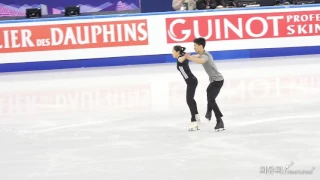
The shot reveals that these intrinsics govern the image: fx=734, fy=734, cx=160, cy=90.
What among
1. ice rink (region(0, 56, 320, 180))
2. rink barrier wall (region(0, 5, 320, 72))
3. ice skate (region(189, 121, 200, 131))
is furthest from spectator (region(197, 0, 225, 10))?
ice skate (region(189, 121, 200, 131))

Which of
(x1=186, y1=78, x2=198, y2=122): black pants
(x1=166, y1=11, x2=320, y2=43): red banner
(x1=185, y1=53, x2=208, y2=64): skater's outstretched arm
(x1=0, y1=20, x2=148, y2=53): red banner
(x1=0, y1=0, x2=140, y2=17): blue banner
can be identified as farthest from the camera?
(x1=0, y1=0, x2=140, y2=17): blue banner

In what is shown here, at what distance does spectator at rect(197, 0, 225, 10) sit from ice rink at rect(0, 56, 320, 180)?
292 cm

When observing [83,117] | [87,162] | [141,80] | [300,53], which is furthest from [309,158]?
[300,53]

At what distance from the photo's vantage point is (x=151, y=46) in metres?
18.3

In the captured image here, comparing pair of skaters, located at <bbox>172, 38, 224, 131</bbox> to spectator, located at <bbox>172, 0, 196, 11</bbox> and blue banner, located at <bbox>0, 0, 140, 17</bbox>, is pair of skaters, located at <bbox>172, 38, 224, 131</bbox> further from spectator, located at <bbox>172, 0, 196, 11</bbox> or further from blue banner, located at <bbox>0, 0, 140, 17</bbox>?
blue banner, located at <bbox>0, 0, 140, 17</bbox>

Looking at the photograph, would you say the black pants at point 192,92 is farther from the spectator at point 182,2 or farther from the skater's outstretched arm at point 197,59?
the spectator at point 182,2

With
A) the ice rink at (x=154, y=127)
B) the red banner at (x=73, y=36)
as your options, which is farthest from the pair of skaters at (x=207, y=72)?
the red banner at (x=73, y=36)

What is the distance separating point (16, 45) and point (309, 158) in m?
11.5

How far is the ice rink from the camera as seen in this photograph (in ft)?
25.1

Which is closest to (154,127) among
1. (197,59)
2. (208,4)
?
(197,59)

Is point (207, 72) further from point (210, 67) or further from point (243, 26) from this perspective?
point (243, 26)

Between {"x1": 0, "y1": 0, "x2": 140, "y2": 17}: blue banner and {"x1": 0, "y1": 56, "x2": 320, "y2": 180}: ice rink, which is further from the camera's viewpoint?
{"x1": 0, "y1": 0, "x2": 140, "y2": 17}: blue banner

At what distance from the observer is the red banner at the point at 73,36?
1789 cm

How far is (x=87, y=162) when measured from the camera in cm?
809
